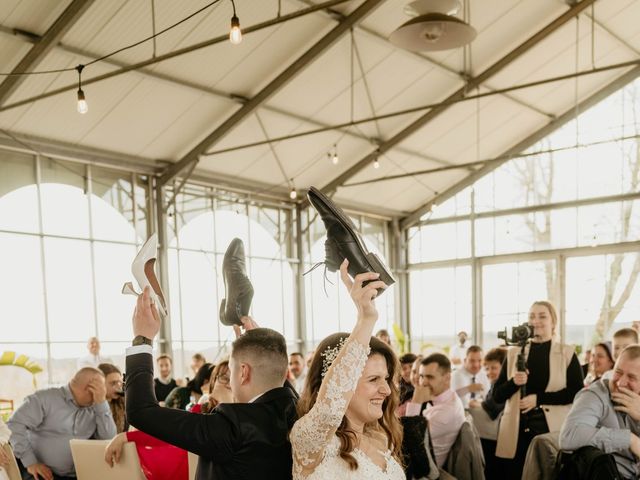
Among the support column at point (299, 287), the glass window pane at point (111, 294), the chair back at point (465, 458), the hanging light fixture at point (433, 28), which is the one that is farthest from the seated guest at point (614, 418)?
the support column at point (299, 287)

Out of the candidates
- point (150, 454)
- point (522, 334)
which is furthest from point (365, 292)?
point (522, 334)

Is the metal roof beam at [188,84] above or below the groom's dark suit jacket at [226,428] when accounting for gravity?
above

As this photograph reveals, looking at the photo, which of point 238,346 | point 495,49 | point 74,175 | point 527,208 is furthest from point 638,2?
point 238,346

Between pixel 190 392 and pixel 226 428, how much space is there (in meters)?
3.84

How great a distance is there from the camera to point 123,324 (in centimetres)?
1248

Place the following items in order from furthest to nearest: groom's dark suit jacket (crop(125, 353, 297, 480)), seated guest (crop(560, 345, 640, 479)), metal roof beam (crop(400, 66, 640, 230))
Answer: metal roof beam (crop(400, 66, 640, 230)) → seated guest (crop(560, 345, 640, 479)) → groom's dark suit jacket (crop(125, 353, 297, 480))

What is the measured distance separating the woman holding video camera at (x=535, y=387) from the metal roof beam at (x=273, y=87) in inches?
260

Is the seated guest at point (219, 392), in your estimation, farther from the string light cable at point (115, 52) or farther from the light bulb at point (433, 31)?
the light bulb at point (433, 31)

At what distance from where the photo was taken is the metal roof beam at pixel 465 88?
12586 millimetres

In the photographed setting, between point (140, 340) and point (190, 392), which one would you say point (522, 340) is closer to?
point (190, 392)

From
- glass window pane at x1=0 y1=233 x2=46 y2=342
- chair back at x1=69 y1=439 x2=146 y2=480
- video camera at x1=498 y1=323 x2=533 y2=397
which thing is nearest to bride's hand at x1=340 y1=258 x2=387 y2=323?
chair back at x1=69 y1=439 x2=146 y2=480

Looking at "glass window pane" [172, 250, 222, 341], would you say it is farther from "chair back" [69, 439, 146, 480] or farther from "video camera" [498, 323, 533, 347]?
"chair back" [69, 439, 146, 480]

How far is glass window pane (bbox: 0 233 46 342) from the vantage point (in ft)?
35.4

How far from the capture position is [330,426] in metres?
1.82
